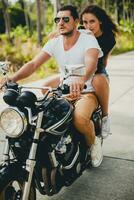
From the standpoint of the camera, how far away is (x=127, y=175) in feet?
13.1

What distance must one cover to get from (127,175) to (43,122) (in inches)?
61.0

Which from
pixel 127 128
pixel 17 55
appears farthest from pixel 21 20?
pixel 127 128

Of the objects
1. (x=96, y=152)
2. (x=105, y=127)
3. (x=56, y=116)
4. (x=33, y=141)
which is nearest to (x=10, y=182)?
(x=33, y=141)

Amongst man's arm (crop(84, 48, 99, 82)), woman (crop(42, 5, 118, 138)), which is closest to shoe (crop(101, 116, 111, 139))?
woman (crop(42, 5, 118, 138))

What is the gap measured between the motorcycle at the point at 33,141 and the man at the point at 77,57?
200 millimetres

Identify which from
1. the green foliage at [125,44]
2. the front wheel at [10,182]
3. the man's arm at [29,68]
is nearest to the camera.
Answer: the front wheel at [10,182]

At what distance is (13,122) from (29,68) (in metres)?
1.05

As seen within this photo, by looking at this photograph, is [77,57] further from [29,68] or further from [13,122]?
[13,122]

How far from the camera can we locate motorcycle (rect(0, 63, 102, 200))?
274cm

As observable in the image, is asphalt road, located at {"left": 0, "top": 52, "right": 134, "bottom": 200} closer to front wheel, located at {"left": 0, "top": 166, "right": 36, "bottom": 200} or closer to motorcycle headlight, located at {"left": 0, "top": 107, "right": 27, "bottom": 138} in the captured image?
front wheel, located at {"left": 0, "top": 166, "right": 36, "bottom": 200}

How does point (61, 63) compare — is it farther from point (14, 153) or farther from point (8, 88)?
point (14, 153)

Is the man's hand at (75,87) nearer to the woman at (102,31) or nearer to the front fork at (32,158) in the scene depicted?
the front fork at (32,158)

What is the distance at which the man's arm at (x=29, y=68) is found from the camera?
11.6 ft

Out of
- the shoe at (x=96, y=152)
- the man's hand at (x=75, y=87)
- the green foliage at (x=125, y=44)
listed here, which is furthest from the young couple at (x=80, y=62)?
the green foliage at (x=125, y=44)
